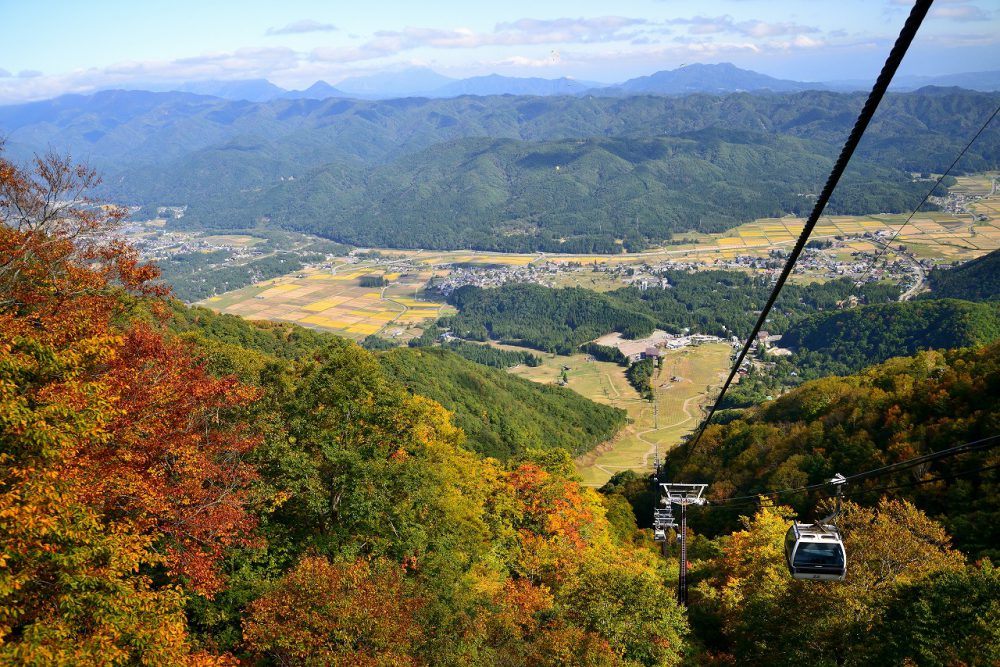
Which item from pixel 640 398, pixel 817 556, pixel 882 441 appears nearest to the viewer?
pixel 817 556

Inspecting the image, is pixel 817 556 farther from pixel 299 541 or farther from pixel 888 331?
pixel 888 331

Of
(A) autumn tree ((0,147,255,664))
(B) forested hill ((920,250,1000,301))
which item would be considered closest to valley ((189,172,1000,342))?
(B) forested hill ((920,250,1000,301))

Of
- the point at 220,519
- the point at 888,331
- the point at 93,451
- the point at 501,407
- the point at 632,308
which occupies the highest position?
the point at 93,451

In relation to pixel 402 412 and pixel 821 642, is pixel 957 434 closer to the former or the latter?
pixel 821 642

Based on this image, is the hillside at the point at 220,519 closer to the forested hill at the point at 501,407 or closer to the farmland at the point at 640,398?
the forested hill at the point at 501,407

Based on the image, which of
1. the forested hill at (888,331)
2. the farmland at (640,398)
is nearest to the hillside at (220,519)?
the farmland at (640,398)

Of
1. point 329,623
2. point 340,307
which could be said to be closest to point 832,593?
point 329,623

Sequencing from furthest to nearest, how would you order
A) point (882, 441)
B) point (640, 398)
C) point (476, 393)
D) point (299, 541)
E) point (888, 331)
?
1. point (888, 331)
2. point (640, 398)
3. point (476, 393)
4. point (882, 441)
5. point (299, 541)
